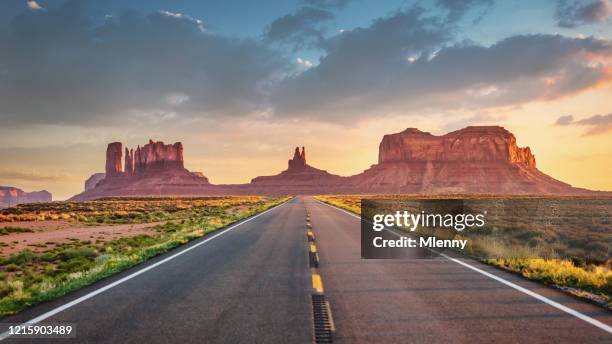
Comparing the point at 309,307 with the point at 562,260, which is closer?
the point at 309,307

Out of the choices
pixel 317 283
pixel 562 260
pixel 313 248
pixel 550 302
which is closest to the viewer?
pixel 550 302

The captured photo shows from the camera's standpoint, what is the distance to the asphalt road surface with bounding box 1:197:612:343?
4871mm

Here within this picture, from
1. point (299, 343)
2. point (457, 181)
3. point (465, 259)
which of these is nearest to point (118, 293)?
point (299, 343)

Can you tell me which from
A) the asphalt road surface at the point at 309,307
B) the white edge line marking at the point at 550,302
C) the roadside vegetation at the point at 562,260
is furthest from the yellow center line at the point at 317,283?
the roadside vegetation at the point at 562,260

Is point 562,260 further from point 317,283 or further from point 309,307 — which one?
point 309,307

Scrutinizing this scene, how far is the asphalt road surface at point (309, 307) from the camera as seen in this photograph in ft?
16.0

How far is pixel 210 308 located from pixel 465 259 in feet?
25.3

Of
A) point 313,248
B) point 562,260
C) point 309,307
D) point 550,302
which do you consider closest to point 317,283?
point 309,307

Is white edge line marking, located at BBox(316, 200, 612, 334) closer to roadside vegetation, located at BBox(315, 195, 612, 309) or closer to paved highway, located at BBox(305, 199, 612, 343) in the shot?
paved highway, located at BBox(305, 199, 612, 343)

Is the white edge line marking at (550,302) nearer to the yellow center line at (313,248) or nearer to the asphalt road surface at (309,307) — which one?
the asphalt road surface at (309,307)

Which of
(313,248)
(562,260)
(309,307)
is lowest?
(562,260)

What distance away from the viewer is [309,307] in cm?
608

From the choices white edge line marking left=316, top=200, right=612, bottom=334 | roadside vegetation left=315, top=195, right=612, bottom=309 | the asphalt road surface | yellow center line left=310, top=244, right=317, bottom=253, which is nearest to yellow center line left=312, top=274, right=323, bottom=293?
the asphalt road surface

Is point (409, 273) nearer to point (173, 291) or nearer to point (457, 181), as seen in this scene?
point (173, 291)
